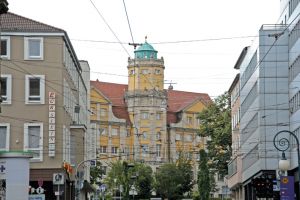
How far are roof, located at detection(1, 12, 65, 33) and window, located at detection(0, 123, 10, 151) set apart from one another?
6162 mm

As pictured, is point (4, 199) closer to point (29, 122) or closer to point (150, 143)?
point (29, 122)

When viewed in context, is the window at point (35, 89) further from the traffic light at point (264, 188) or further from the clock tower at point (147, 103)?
the clock tower at point (147, 103)

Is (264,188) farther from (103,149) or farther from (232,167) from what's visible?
(103,149)

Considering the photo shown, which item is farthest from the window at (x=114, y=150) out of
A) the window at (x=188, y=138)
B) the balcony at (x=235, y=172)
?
the balcony at (x=235, y=172)

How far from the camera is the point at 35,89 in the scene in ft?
184

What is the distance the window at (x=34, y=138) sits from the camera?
5553 centimetres

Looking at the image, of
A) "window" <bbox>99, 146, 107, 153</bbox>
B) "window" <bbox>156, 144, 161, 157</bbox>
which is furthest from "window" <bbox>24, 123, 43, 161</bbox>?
"window" <bbox>156, 144, 161, 157</bbox>

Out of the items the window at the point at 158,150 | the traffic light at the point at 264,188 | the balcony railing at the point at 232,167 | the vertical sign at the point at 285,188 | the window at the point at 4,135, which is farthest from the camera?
the window at the point at 158,150

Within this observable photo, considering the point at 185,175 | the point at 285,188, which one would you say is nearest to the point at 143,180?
the point at 185,175

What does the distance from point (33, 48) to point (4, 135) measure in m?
5.91

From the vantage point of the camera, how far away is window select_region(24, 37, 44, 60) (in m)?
55.9

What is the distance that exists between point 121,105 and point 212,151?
57.7 metres

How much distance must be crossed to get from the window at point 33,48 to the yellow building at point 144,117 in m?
86.2

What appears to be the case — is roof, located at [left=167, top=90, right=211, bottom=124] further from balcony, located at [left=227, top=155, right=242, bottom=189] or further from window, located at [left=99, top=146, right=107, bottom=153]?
balcony, located at [left=227, top=155, right=242, bottom=189]
